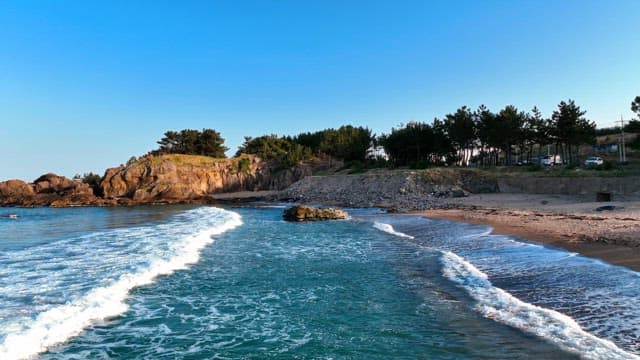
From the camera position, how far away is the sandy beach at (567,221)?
1495cm

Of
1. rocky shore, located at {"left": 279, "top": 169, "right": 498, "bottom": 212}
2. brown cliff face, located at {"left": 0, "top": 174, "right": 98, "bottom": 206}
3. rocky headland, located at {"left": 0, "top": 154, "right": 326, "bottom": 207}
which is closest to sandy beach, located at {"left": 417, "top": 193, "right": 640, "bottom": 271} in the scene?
rocky shore, located at {"left": 279, "top": 169, "right": 498, "bottom": 212}

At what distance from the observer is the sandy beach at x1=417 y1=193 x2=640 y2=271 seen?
49.1ft

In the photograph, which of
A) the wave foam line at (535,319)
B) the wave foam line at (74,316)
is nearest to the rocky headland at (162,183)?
the wave foam line at (74,316)

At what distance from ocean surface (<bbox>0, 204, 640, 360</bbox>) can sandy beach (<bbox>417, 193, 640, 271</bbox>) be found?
1.22 meters

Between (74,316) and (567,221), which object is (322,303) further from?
(567,221)

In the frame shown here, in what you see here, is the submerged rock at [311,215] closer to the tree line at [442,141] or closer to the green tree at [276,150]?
the tree line at [442,141]

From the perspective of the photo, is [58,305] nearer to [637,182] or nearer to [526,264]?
[526,264]

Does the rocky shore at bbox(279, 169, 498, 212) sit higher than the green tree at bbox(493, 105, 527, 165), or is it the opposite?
the green tree at bbox(493, 105, 527, 165)

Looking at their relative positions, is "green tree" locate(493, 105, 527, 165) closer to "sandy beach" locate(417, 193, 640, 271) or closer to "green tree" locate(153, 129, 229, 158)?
"sandy beach" locate(417, 193, 640, 271)

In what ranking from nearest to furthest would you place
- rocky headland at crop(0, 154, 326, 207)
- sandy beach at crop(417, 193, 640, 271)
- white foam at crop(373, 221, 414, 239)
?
sandy beach at crop(417, 193, 640, 271), white foam at crop(373, 221, 414, 239), rocky headland at crop(0, 154, 326, 207)

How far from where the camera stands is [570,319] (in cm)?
835

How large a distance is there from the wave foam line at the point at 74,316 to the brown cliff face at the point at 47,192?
5984cm

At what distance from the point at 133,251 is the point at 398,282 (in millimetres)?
12005

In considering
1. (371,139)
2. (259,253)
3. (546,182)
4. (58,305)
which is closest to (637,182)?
(546,182)
